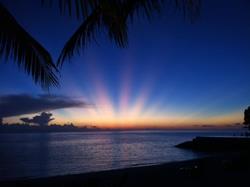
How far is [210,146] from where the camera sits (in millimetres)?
53719

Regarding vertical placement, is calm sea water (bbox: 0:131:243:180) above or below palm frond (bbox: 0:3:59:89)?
below

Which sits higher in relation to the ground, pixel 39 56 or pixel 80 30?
pixel 80 30

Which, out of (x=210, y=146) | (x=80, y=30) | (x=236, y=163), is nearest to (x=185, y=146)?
(x=210, y=146)

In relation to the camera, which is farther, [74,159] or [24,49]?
[74,159]

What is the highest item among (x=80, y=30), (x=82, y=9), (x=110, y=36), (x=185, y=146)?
(x=80, y=30)

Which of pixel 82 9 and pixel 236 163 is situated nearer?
pixel 82 9

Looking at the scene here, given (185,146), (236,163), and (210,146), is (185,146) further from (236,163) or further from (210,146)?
(236,163)

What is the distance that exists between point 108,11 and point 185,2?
0.83 metres

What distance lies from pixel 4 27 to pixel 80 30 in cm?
85

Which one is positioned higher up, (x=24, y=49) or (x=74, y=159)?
(x=24, y=49)

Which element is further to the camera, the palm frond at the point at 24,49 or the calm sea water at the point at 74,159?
the calm sea water at the point at 74,159

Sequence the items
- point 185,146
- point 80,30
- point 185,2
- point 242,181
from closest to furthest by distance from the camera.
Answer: point 185,2, point 80,30, point 242,181, point 185,146

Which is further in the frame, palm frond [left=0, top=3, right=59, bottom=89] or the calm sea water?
the calm sea water

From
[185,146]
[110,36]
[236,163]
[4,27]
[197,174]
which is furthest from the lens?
[185,146]
